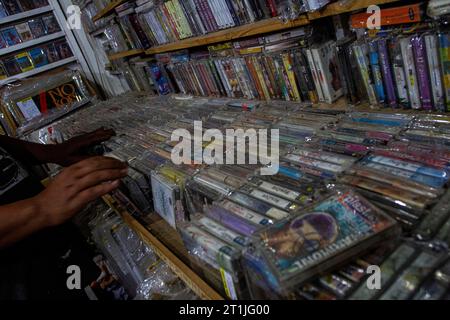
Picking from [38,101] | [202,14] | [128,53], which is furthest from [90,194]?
[38,101]

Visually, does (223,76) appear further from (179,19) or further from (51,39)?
(51,39)

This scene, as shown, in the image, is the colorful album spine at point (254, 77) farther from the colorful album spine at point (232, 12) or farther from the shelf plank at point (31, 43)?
the shelf plank at point (31, 43)

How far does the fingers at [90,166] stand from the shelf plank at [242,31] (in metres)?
0.93

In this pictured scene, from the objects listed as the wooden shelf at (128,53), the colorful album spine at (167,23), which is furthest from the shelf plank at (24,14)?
the colorful album spine at (167,23)

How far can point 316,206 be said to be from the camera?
0.73 m

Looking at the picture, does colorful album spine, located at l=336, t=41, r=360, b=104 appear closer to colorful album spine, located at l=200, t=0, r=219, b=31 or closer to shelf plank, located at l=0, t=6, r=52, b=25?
colorful album spine, located at l=200, t=0, r=219, b=31

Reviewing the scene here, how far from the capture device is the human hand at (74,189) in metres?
0.86

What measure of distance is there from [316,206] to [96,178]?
64cm

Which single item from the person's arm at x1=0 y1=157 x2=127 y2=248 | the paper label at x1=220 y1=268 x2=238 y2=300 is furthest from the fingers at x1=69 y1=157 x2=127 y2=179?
the paper label at x1=220 y1=268 x2=238 y2=300

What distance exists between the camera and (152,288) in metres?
1.21
